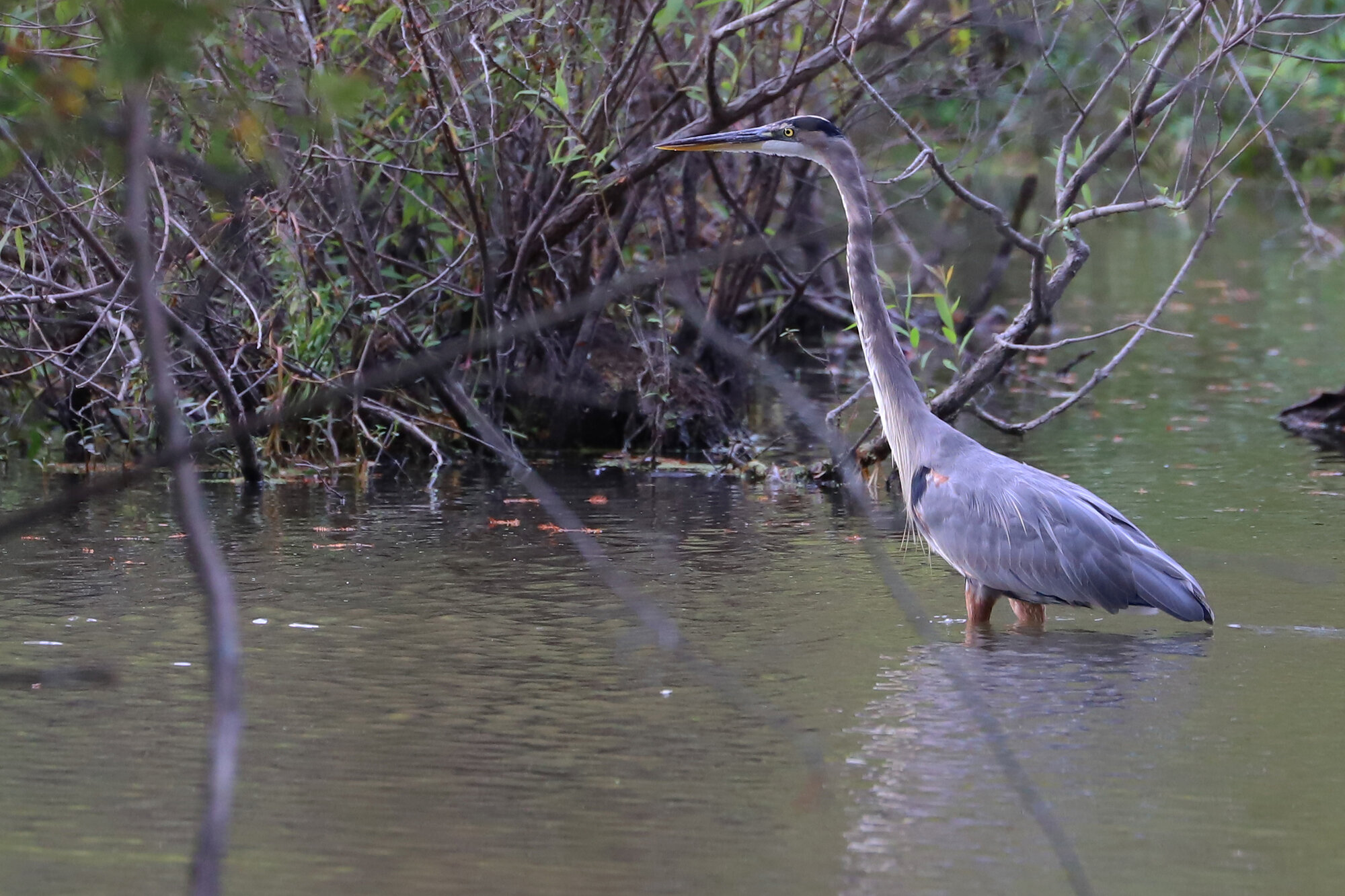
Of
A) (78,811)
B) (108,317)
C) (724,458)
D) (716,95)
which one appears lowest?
(78,811)

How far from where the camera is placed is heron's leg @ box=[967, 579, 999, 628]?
6238 mm

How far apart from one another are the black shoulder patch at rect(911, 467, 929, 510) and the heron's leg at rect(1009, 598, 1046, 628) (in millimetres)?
548

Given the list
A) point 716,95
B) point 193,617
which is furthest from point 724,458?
point 193,617

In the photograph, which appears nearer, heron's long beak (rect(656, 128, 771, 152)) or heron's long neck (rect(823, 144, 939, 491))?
heron's long neck (rect(823, 144, 939, 491))

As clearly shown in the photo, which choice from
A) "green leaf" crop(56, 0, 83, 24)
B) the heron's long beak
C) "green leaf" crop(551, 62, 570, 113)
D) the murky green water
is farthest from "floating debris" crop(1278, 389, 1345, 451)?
"green leaf" crop(56, 0, 83, 24)

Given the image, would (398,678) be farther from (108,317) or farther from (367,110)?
(367,110)

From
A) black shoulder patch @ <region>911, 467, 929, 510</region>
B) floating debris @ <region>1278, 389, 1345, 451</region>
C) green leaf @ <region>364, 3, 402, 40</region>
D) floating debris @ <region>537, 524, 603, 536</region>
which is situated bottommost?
floating debris @ <region>537, 524, 603, 536</region>

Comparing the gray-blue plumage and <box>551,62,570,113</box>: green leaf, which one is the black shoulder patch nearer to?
the gray-blue plumage

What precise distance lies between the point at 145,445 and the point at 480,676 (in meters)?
4.64

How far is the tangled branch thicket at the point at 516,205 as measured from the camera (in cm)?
743

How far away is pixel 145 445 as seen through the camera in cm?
924

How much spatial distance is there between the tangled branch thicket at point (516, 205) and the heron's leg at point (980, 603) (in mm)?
1522

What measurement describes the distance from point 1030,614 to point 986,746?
182cm

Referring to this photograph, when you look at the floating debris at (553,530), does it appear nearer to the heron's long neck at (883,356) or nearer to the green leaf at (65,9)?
the heron's long neck at (883,356)
